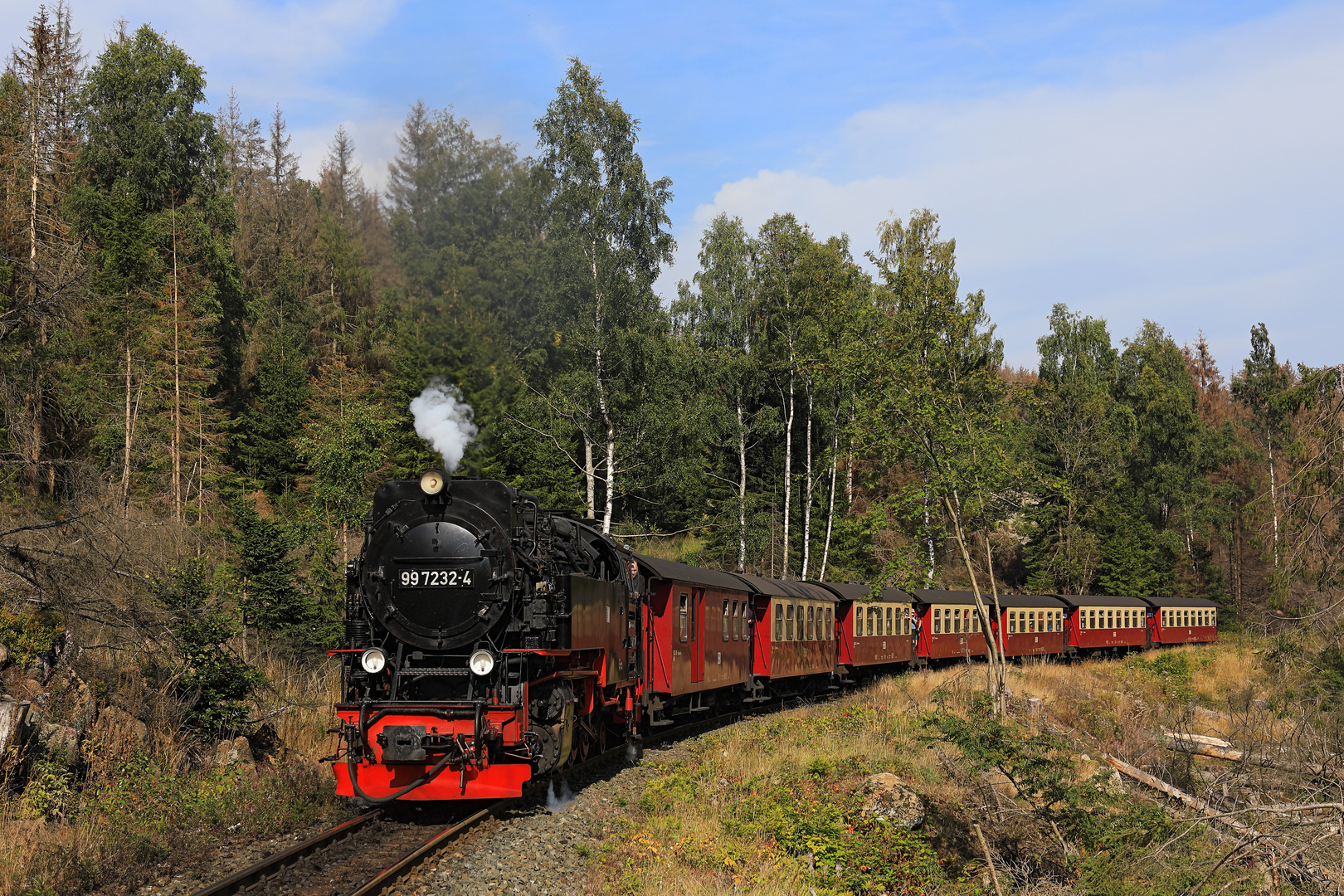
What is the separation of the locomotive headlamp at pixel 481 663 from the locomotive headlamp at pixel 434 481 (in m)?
1.67

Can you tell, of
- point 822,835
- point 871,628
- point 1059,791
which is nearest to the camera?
point 1059,791

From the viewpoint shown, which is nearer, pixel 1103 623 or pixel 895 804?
pixel 895 804

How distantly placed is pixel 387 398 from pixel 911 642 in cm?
1787

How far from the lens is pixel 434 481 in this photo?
9.51 meters

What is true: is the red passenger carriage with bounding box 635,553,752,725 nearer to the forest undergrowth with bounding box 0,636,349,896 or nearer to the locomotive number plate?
the locomotive number plate

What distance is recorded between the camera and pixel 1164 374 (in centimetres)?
5303

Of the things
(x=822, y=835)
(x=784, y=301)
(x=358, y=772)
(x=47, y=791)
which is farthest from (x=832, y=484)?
(x=47, y=791)

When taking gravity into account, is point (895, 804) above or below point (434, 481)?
below

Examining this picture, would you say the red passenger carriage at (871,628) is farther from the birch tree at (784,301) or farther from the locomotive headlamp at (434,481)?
the locomotive headlamp at (434,481)

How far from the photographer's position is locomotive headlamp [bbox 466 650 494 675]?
8953 millimetres

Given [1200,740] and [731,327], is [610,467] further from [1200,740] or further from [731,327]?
[1200,740]

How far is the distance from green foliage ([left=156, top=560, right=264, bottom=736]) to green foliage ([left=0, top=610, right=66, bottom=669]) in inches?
47.4

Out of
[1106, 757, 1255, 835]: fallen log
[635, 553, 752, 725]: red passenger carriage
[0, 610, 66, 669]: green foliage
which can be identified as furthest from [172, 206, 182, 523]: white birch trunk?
[1106, 757, 1255, 835]: fallen log

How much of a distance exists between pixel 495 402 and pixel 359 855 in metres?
17.8
